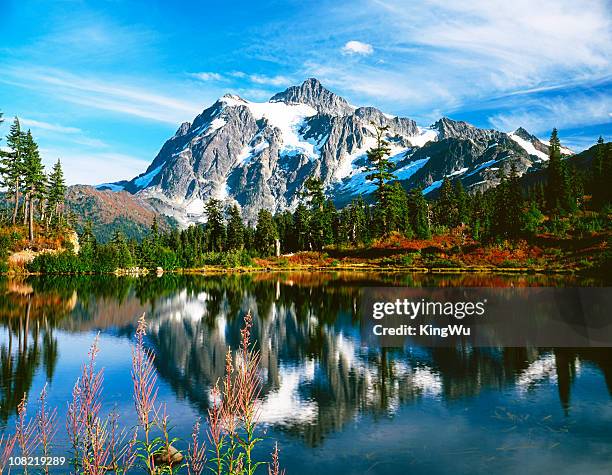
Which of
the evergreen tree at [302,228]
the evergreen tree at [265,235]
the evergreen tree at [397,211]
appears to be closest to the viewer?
the evergreen tree at [397,211]

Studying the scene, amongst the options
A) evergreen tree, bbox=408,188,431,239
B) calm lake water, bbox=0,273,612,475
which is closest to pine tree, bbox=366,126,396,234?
evergreen tree, bbox=408,188,431,239

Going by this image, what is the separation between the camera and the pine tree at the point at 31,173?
98000 mm

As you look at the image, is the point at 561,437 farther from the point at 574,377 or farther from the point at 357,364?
the point at 357,364

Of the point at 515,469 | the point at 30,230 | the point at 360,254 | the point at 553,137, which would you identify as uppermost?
the point at 553,137

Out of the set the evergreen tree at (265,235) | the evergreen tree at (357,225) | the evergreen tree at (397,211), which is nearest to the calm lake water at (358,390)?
the evergreen tree at (397,211)

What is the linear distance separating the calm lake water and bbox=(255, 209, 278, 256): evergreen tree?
86.6 metres

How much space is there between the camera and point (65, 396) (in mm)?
21719

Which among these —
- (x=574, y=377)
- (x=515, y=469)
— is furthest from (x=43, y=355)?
(x=574, y=377)

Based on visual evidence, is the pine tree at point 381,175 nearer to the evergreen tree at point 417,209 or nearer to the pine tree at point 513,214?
the evergreen tree at point 417,209

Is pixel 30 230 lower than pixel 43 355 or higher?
higher

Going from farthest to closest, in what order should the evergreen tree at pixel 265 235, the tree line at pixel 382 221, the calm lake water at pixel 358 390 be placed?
the evergreen tree at pixel 265 235 < the tree line at pixel 382 221 < the calm lake water at pixel 358 390

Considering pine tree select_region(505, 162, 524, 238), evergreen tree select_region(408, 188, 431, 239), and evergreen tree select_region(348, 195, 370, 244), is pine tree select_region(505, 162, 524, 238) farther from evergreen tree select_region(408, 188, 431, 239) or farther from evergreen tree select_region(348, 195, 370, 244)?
evergreen tree select_region(348, 195, 370, 244)

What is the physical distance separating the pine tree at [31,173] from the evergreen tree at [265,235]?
5009cm

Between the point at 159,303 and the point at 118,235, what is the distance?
88129 millimetres
